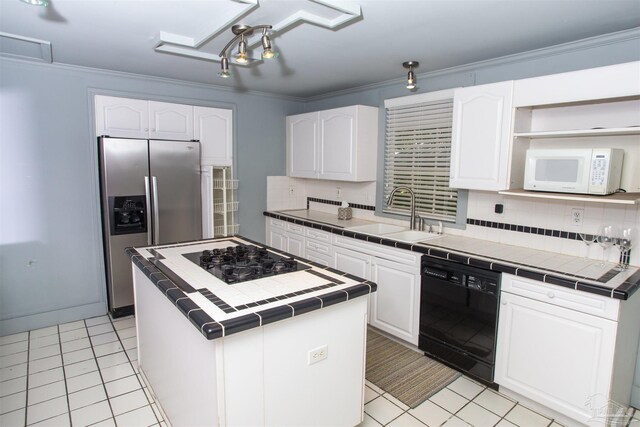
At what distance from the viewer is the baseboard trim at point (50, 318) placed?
323 cm

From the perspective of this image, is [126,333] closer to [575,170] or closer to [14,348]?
[14,348]

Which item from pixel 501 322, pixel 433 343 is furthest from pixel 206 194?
pixel 501 322

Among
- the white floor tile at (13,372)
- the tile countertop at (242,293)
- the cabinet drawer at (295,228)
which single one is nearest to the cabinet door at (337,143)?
the cabinet drawer at (295,228)

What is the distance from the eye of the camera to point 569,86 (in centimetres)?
228

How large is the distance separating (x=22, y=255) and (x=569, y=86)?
14.2ft

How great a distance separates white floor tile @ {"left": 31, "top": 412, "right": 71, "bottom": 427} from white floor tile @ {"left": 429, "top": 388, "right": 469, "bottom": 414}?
2.22 metres

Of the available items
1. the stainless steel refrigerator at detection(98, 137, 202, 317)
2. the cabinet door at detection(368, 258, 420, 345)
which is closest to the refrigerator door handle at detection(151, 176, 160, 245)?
the stainless steel refrigerator at detection(98, 137, 202, 317)

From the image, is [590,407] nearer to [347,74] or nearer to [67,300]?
[347,74]

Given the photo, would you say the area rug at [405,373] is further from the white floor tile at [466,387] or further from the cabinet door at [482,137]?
the cabinet door at [482,137]

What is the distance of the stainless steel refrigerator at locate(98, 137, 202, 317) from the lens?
3.34 metres

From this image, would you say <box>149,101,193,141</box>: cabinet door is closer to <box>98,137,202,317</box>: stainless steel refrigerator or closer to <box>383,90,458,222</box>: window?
<box>98,137,202,317</box>: stainless steel refrigerator

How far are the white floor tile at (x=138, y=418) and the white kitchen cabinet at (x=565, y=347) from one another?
2.19m

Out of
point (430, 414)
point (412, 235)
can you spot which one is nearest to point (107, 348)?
point (430, 414)

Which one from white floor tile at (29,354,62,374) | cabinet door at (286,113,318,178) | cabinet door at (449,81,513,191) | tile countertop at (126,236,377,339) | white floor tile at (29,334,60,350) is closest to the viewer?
tile countertop at (126,236,377,339)
